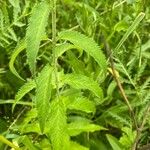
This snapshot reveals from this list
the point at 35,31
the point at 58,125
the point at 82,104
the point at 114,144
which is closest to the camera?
the point at 35,31

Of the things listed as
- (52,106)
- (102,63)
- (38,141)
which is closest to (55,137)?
(52,106)

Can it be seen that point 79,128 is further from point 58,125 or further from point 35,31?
point 35,31

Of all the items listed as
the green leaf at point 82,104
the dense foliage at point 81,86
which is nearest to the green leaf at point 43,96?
the dense foliage at point 81,86

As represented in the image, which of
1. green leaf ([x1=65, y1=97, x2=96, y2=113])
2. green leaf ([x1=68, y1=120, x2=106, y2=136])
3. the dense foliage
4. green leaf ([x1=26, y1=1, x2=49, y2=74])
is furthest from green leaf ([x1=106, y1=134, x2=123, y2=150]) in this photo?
green leaf ([x1=26, y1=1, x2=49, y2=74])

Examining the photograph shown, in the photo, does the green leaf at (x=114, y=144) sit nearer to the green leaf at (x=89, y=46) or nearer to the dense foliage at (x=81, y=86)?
the dense foliage at (x=81, y=86)

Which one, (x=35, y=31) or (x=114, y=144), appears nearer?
(x=35, y=31)

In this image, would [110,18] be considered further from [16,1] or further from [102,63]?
[102,63]

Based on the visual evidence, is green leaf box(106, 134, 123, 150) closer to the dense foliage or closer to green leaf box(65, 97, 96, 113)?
the dense foliage

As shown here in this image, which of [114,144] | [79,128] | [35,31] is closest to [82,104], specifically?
[79,128]
